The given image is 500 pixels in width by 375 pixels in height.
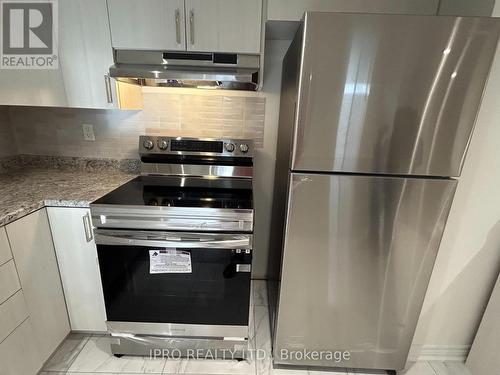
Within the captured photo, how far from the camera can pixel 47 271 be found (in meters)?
1.29

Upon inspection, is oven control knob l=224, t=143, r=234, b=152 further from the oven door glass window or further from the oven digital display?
the oven door glass window

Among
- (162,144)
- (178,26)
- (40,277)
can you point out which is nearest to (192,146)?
(162,144)

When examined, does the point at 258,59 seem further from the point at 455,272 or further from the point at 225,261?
the point at 455,272

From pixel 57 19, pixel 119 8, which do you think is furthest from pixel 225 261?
pixel 57 19

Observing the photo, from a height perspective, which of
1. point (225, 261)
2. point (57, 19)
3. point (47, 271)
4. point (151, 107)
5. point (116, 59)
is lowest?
point (47, 271)

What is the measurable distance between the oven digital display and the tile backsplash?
17 centimetres

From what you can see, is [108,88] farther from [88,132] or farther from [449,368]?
[449,368]

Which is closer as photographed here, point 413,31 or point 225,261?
point 413,31

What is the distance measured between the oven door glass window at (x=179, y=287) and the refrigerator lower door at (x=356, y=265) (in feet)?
0.75

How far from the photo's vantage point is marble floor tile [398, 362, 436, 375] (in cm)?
144

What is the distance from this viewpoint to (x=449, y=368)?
147 centimetres

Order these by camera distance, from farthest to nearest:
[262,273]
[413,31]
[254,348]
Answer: [262,273]
[254,348]
[413,31]

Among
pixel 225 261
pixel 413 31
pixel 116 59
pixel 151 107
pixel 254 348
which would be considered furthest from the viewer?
pixel 151 107

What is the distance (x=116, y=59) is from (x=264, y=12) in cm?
81
